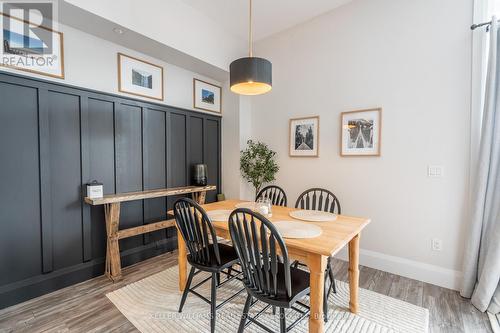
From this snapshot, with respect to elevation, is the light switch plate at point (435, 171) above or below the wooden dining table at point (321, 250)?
above

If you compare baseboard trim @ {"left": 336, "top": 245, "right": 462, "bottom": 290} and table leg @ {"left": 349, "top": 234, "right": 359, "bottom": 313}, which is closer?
table leg @ {"left": 349, "top": 234, "right": 359, "bottom": 313}

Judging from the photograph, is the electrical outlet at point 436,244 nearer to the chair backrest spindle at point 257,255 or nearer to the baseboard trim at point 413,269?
the baseboard trim at point 413,269

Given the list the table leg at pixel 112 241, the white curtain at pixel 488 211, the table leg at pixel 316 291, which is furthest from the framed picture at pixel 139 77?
the white curtain at pixel 488 211

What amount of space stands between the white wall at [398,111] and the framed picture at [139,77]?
6.16 ft

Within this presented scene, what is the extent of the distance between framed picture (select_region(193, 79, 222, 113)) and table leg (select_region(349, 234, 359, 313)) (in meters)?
2.86

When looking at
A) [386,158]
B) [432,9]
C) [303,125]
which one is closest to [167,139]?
[303,125]

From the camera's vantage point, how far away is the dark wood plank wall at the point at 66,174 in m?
2.07

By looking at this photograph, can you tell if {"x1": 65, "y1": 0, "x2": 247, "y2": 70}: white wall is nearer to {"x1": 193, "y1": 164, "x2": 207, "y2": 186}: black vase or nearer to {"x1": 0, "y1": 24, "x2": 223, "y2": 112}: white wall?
{"x1": 0, "y1": 24, "x2": 223, "y2": 112}: white wall

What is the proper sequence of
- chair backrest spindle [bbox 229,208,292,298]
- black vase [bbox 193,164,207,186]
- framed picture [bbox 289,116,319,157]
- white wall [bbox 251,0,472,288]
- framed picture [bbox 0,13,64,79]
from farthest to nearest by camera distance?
1. black vase [bbox 193,164,207,186]
2. framed picture [bbox 289,116,319,157]
3. white wall [bbox 251,0,472,288]
4. framed picture [bbox 0,13,64,79]
5. chair backrest spindle [bbox 229,208,292,298]

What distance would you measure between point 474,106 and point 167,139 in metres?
3.42

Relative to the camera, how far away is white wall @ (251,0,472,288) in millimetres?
2307

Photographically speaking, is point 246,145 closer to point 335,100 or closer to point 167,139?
point 167,139

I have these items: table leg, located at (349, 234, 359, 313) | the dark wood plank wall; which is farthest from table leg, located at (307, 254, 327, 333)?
the dark wood plank wall

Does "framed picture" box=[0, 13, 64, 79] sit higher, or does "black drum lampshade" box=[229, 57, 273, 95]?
"framed picture" box=[0, 13, 64, 79]
